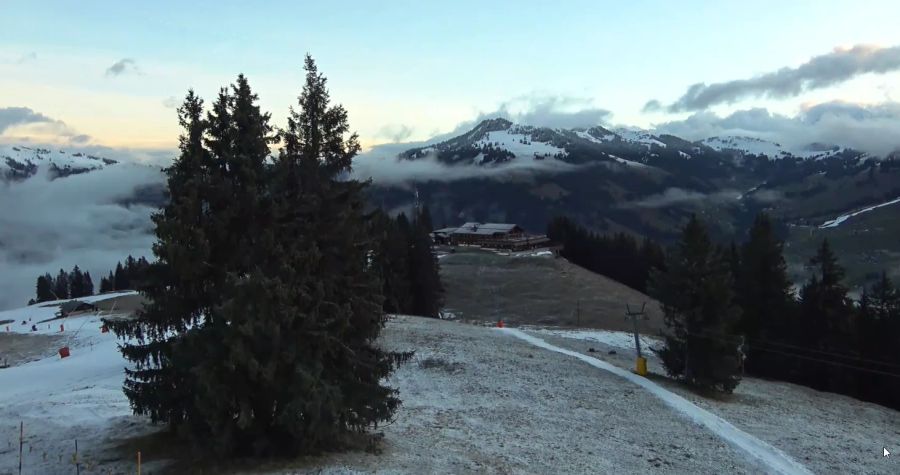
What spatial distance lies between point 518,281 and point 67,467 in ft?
303

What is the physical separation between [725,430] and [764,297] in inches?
1178

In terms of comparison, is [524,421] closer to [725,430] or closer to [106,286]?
[725,430]

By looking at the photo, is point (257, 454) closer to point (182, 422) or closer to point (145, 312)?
point (182, 422)

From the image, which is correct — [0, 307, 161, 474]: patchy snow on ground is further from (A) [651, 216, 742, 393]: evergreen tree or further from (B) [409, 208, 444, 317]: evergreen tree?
(B) [409, 208, 444, 317]: evergreen tree

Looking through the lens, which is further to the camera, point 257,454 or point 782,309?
point 782,309

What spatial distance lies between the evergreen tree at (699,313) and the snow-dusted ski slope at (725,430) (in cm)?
311

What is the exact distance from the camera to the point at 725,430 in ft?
93.4

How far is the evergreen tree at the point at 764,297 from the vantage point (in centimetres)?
5319

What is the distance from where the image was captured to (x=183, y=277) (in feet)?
57.2

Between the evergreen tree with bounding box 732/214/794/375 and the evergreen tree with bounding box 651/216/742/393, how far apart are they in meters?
15.8

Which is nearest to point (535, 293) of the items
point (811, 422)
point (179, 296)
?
point (811, 422)

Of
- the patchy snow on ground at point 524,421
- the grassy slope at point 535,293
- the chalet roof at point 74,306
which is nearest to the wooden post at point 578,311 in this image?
the grassy slope at point 535,293

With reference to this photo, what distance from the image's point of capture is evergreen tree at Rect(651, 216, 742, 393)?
38250 millimetres

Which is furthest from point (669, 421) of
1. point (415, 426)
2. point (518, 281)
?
point (518, 281)
